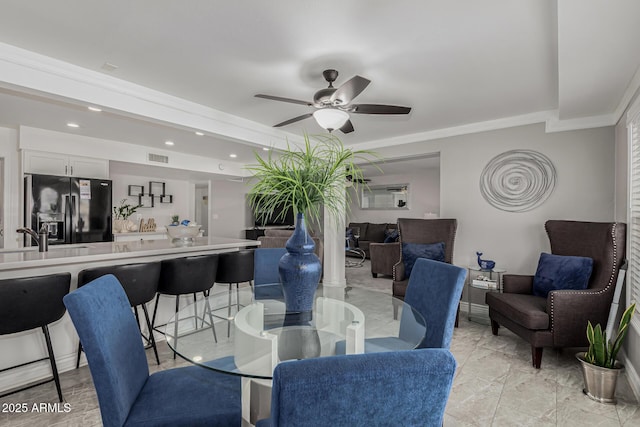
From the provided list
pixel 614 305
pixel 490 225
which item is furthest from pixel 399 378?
pixel 490 225

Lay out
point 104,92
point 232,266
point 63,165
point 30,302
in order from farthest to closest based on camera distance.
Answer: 1. point 63,165
2. point 232,266
3. point 104,92
4. point 30,302

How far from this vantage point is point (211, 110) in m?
3.45

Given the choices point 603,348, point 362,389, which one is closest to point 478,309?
point 603,348

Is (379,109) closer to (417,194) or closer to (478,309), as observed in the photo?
(478,309)

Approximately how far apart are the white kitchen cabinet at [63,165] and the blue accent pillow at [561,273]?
602cm

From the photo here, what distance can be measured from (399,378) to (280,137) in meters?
4.03

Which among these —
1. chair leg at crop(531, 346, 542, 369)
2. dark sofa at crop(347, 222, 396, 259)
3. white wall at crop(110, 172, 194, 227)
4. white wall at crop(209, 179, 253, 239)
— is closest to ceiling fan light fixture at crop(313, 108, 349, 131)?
chair leg at crop(531, 346, 542, 369)

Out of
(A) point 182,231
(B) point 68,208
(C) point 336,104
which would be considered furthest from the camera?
(B) point 68,208

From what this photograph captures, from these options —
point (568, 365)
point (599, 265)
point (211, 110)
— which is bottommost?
point (568, 365)

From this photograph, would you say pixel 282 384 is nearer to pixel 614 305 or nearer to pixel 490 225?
pixel 614 305

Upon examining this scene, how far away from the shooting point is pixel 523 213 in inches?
141

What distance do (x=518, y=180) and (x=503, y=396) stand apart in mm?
2412

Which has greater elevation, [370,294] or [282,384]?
[282,384]

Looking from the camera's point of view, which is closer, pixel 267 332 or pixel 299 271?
pixel 267 332
